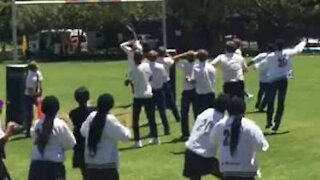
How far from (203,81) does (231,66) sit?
137 cm

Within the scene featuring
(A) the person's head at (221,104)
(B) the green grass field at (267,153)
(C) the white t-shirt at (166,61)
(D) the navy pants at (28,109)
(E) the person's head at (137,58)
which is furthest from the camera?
(C) the white t-shirt at (166,61)

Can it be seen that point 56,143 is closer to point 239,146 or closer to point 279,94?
point 239,146

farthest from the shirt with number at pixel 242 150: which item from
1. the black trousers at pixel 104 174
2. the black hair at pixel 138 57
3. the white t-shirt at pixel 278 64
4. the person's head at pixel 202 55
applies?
the white t-shirt at pixel 278 64

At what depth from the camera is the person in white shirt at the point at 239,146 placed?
408 inches

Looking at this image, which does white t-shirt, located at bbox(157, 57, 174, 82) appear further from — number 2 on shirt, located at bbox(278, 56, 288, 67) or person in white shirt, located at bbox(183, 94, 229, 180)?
person in white shirt, located at bbox(183, 94, 229, 180)

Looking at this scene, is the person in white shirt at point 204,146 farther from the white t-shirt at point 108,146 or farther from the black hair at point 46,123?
the black hair at point 46,123

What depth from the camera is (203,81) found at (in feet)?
61.3

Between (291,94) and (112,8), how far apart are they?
37342 millimetres

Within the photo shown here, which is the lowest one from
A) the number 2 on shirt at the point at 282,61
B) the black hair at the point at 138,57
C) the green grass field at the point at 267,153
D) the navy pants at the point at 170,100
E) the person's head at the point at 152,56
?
the green grass field at the point at 267,153

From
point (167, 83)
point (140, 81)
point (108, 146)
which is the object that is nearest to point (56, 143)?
point (108, 146)

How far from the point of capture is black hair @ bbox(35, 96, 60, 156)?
11.0 m

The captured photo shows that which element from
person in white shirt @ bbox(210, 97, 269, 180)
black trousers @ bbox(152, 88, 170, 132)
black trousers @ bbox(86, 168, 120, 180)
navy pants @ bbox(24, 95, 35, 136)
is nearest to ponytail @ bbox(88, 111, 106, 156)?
black trousers @ bbox(86, 168, 120, 180)

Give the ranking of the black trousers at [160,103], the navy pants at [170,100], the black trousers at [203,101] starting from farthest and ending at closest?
the navy pants at [170,100]
the black trousers at [160,103]
the black trousers at [203,101]

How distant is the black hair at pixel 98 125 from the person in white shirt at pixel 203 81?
24.4 feet
